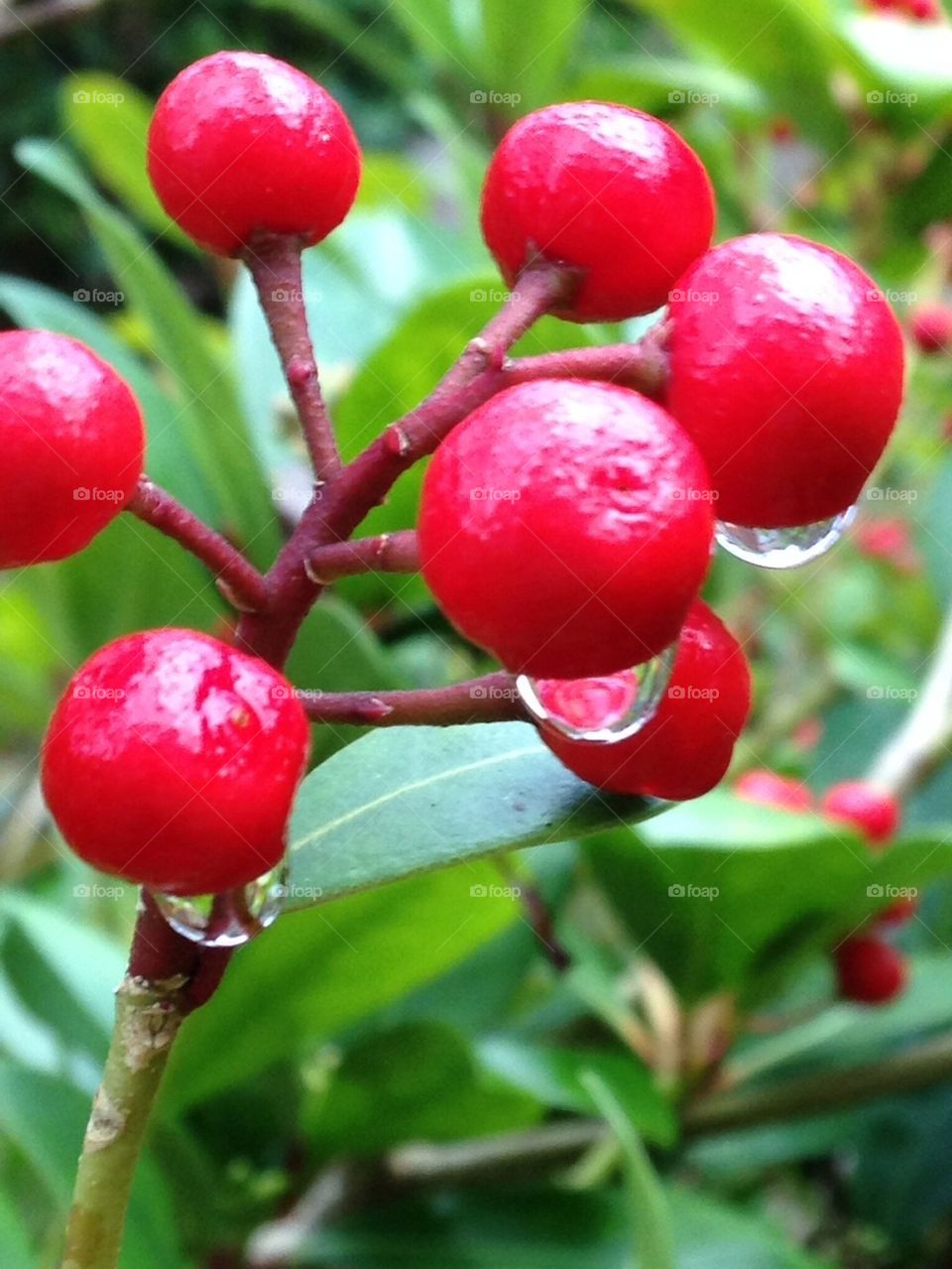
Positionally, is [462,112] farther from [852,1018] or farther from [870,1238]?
[870,1238]

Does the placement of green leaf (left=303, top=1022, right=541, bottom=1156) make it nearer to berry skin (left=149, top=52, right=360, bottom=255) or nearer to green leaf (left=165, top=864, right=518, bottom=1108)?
green leaf (left=165, top=864, right=518, bottom=1108)

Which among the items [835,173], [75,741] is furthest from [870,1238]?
[75,741]

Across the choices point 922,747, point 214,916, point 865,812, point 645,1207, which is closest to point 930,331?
point 922,747

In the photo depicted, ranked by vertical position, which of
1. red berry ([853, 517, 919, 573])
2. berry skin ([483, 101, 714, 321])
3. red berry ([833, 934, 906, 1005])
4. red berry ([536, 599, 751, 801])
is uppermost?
berry skin ([483, 101, 714, 321])

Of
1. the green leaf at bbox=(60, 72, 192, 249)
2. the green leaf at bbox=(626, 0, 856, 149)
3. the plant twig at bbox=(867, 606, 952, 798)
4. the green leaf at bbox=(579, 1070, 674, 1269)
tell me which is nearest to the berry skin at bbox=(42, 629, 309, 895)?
the green leaf at bbox=(579, 1070, 674, 1269)

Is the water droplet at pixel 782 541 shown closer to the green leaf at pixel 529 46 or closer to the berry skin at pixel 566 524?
the berry skin at pixel 566 524

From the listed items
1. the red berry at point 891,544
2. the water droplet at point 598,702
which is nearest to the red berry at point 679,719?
the water droplet at point 598,702
